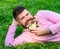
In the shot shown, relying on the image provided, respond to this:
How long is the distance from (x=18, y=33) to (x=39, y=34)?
3.05 feet

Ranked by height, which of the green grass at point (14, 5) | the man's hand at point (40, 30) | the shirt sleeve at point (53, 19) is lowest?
the green grass at point (14, 5)

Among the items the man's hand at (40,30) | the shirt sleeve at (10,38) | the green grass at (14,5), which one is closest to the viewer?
the man's hand at (40,30)

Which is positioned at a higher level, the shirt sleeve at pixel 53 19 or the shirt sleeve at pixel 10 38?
the shirt sleeve at pixel 53 19

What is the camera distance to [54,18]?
618 cm

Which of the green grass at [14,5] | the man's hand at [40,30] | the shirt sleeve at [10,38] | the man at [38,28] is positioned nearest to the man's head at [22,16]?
the man at [38,28]

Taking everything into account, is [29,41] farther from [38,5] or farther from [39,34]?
[38,5]

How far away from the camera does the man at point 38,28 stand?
6.02 meters

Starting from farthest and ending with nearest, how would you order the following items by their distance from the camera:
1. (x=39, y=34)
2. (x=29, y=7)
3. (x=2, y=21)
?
(x=29, y=7)
(x=2, y=21)
(x=39, y=34)

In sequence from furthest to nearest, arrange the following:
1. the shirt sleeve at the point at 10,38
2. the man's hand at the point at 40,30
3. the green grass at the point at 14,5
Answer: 1. the green grass at the point at 14,5
2. the shirt sleeve at the point at 10,38
3. the man's hand at the point at 40,30

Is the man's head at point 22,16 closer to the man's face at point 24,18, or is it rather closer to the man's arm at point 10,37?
the man's face at point 24,18

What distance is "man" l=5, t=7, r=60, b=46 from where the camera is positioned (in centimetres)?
602

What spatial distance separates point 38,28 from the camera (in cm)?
604

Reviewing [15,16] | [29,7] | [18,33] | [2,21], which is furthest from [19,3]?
[15,16]

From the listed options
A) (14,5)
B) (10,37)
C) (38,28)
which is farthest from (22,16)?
(14,5)
